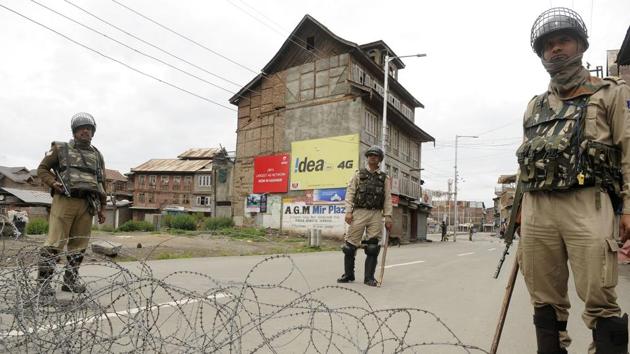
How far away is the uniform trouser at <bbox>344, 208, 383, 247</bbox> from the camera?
647 cm

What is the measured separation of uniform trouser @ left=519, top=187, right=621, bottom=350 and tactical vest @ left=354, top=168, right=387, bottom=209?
3632 millimetres

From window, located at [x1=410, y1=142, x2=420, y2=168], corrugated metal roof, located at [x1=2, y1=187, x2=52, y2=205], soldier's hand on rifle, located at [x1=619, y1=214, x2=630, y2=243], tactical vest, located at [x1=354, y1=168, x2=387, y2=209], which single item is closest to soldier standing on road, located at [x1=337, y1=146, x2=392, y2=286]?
tactical vest, located at [x1=354, y1=168, x2=387, y2=209]

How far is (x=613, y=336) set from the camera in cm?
240

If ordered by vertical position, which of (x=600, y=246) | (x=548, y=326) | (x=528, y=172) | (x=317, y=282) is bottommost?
(x=317, y=282)

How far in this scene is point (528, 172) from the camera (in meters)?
2.79

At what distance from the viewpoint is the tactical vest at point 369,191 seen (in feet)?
21.4

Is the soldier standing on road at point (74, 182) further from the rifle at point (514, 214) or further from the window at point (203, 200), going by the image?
the window at point (203, 200)

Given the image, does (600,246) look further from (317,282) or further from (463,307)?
(317,282)

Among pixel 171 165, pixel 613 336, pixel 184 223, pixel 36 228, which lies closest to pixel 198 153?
pixel 171 165

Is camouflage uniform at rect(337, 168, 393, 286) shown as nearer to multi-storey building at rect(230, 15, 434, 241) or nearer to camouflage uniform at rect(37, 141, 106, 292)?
camouflage uniform at rect(37, 141, 106, 292)

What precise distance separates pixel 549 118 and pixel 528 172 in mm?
348

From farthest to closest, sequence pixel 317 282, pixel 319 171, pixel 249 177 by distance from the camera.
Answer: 1. pixel 249 177
2. pixel 319 171
3. pixel 317 282

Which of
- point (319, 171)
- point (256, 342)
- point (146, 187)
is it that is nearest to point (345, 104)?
point (319, 171)

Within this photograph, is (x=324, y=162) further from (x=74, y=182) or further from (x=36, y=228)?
(x=74, y=182)
